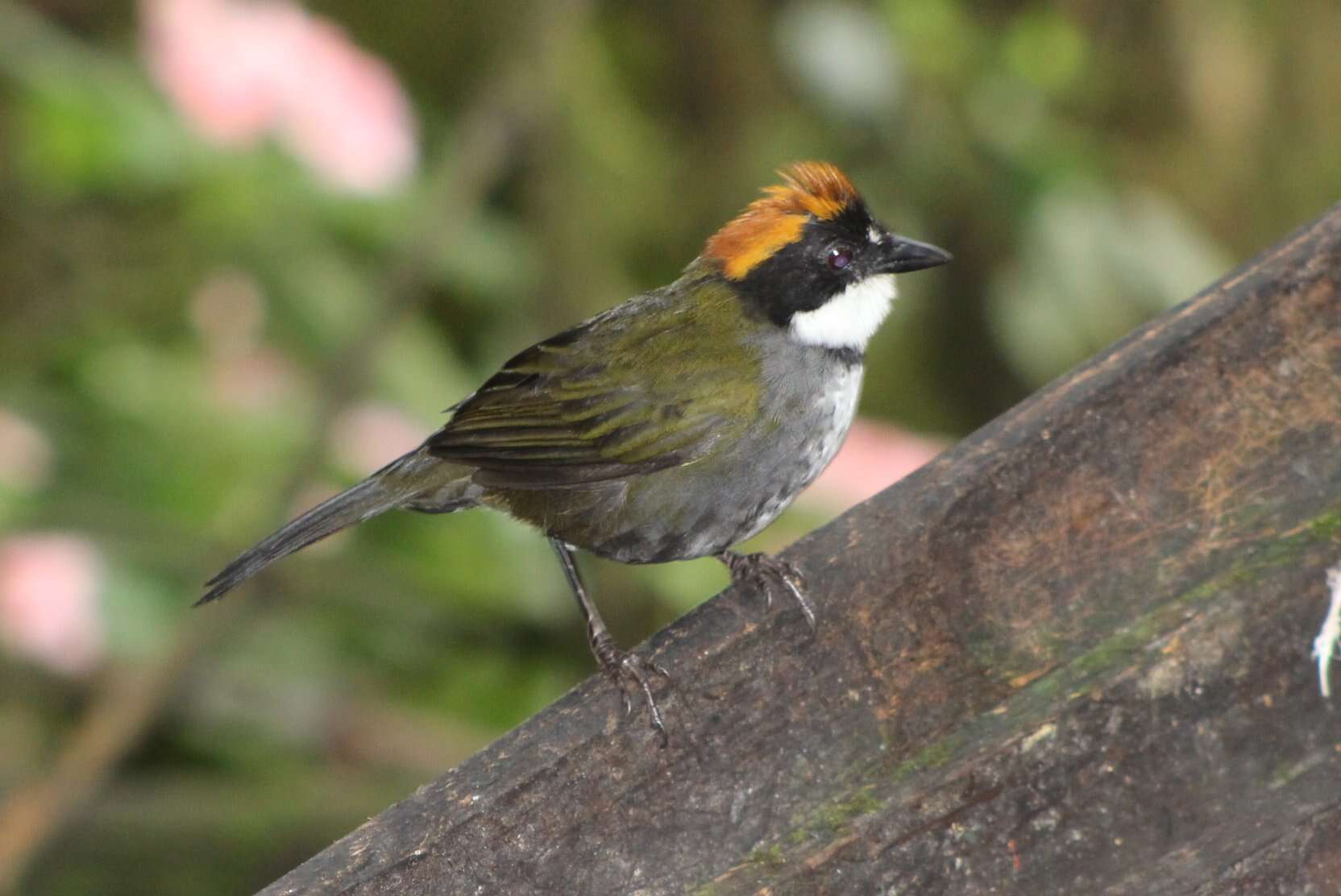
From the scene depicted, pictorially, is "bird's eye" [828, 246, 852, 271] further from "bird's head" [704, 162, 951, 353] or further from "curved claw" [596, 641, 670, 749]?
"curved claw" [596, 641, 670, 749]

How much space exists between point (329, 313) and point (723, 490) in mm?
1514

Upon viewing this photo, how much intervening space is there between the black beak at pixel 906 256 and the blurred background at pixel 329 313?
2.67ft

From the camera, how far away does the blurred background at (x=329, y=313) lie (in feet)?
12.5

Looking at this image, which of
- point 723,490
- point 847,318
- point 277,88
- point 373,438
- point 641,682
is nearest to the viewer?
point 641,682

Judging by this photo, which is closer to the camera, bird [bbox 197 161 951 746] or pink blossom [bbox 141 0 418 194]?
bird [bbox 197 161 951 746]

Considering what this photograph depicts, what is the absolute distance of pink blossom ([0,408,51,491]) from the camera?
390 cm

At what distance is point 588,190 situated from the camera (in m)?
4.62

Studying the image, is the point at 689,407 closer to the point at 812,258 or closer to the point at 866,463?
the point at 812,258

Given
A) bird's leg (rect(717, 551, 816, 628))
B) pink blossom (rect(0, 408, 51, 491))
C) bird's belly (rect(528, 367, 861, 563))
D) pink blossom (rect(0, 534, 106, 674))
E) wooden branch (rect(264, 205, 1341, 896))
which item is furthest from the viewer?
pink blossom (rect(0, 408, 51, 491))

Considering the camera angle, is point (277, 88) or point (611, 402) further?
point (277, 88)

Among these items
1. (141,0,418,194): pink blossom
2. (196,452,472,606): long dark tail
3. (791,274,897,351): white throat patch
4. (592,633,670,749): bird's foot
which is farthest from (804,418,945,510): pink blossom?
(592,633,670,749): bird's foot

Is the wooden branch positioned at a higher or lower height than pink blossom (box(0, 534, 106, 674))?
lower

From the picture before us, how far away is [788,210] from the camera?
10.3 feet

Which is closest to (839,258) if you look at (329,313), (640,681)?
(329,313)
